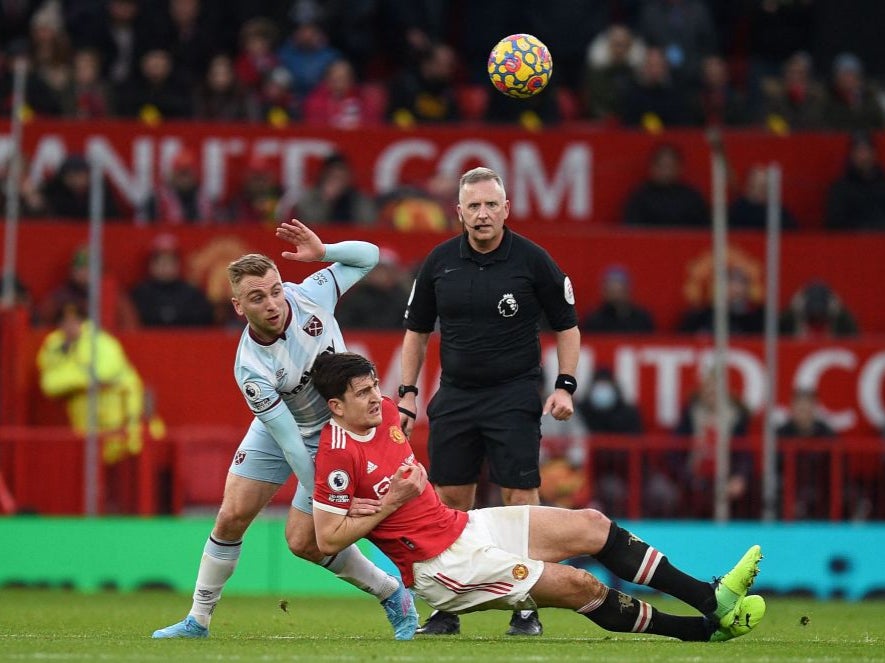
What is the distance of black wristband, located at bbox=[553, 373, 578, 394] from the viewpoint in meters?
9.25

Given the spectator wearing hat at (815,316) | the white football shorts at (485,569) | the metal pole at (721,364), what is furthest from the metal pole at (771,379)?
the white football shorts at (485,569)

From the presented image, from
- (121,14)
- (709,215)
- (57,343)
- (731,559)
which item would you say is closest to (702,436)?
(731,559)

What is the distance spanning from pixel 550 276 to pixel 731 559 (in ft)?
17.3

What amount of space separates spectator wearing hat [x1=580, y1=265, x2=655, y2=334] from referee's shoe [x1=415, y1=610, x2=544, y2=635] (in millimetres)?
6971

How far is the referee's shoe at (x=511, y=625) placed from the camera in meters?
9.34

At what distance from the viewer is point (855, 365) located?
16.3 metres

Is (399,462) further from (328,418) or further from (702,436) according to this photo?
(702,436)

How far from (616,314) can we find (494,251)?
694 centimetres

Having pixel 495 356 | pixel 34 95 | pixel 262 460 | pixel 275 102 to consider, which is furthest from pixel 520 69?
pixel 34 95

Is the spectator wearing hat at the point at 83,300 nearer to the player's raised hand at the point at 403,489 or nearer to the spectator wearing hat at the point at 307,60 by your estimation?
the spectator wearing hat at the point at 307,60

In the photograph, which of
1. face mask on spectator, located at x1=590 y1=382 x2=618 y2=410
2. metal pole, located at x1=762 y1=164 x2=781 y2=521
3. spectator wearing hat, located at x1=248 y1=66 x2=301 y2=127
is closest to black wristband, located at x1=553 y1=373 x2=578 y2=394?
metal pole, located at x1=762 y1=164 x2=781 y2=521

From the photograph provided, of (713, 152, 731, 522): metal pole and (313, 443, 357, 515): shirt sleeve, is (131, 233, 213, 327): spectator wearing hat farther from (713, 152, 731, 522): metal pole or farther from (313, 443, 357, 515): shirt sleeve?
(313, 443, 357, 515): shirt sleeve

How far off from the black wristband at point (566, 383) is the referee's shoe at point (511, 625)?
1.18m

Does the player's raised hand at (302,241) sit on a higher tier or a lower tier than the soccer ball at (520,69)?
lower
